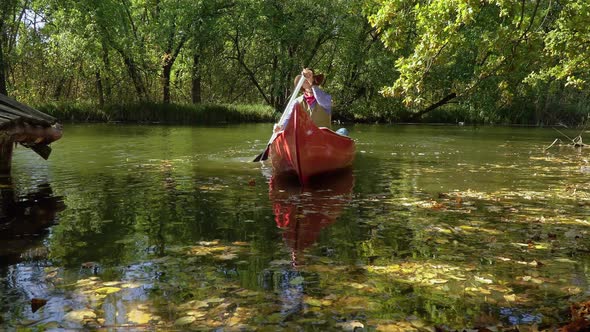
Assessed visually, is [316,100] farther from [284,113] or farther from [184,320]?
[184,320]

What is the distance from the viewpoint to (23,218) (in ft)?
20.1

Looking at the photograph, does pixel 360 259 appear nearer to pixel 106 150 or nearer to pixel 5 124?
pixel 5 124

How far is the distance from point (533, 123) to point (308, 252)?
3284 cm

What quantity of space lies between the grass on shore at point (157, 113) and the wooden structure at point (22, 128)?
19.0 m

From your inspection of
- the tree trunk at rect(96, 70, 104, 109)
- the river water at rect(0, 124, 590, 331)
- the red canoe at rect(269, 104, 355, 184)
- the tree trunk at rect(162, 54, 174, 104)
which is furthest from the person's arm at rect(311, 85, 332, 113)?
the tree trunk at rect(162, 54, 174, 104)

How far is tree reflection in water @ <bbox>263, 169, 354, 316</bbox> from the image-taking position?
385 cm

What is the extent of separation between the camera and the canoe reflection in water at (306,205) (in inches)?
210

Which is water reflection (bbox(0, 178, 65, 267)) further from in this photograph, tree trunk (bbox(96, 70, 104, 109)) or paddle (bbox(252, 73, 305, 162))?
tree trunk (bbox(96, 70, 104, 109))

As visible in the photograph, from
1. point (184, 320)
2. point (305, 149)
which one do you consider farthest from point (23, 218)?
point (305, 149)

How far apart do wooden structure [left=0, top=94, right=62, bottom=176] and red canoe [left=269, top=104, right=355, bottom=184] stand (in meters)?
3.94

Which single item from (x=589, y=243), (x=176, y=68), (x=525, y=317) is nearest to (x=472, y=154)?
(x=589, y=243)

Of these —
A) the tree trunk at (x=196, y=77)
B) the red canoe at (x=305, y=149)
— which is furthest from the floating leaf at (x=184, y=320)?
the tree trunk at (x=196, y=77)

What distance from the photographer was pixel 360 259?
4.55 m

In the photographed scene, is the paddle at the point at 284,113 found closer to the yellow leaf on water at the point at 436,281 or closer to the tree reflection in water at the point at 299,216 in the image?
the tree reflection in water at the point at 299,216
